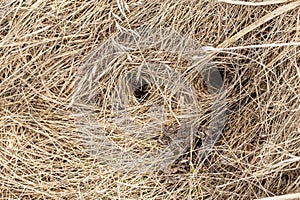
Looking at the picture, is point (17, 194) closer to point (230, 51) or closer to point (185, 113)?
point (185, 113)

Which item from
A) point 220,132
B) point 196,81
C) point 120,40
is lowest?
point 220,132

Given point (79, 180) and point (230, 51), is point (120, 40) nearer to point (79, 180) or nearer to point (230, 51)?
point (230, 51)

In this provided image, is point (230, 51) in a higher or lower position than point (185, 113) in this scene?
higher

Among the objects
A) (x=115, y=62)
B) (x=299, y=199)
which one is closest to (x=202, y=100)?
(x=115, y=62)

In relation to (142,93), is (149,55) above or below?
above

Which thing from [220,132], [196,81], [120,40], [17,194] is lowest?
[17,194]

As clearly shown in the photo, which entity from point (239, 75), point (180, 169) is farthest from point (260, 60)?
point (180, 169)
